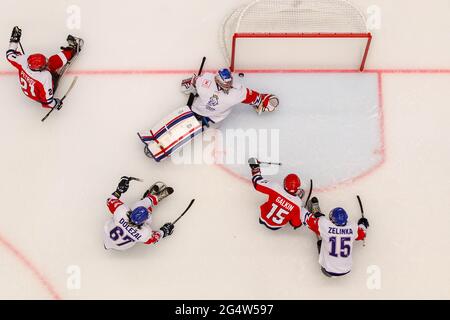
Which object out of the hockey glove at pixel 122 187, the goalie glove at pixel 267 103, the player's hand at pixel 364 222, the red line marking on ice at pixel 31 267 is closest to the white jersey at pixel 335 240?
the player's hand at pixel 364 222

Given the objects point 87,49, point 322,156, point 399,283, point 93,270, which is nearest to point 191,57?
point 87,49

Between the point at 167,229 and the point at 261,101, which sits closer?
the point at 167,229

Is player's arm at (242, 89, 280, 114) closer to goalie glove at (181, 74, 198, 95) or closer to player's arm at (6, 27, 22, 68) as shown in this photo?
goalie glove at (181, 74, 198, 95)

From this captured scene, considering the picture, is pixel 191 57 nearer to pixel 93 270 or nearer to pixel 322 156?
pixel 322 156

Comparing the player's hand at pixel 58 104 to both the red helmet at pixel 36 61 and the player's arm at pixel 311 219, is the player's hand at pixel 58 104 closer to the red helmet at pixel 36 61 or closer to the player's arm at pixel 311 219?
the red helmet at pixel 36 61

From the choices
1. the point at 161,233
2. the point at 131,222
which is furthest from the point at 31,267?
the point at 161,233

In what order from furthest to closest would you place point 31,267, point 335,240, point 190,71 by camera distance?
point 190,71
point 31,267
point 335,240

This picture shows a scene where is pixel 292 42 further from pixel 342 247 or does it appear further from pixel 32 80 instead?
pixel 32 80
